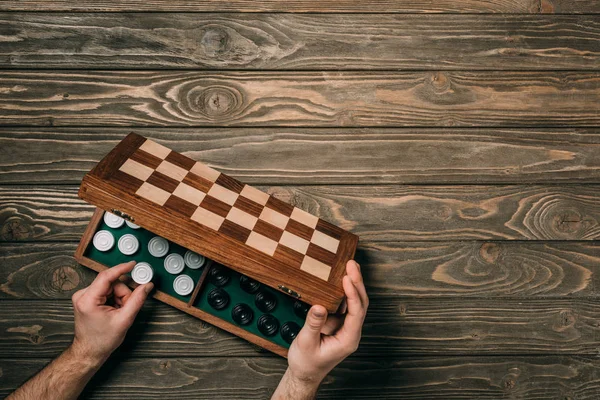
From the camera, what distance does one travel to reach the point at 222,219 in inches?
56.2

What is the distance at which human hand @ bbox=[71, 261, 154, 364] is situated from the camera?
152 centimetres

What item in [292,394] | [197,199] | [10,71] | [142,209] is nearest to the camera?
[142,209]

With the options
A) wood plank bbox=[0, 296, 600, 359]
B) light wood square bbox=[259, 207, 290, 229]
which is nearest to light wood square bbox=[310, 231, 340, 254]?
light wood square bbox=[259, 207, 290, 229]

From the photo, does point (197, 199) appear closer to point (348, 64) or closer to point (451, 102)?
point (348, 64)

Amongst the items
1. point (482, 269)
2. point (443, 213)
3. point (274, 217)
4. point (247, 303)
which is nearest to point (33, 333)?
point (247, 303)

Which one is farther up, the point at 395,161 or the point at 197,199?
the point at 395,161

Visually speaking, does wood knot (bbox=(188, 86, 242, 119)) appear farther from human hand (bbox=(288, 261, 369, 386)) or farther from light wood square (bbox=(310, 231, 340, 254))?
human hand (bbox=(288, 261, 369, 386))

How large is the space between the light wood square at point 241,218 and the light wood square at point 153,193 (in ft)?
0.66

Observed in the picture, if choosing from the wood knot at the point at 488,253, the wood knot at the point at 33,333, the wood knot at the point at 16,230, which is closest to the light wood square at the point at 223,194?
the wood knot at the point at 16,230

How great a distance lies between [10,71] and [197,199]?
995 mm

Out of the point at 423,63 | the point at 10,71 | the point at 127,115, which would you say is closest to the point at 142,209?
the point at 127,115

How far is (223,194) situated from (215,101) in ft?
1.61

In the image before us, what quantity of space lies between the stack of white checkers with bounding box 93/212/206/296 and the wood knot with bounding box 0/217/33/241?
0.35 m

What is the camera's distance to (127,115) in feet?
5.90
